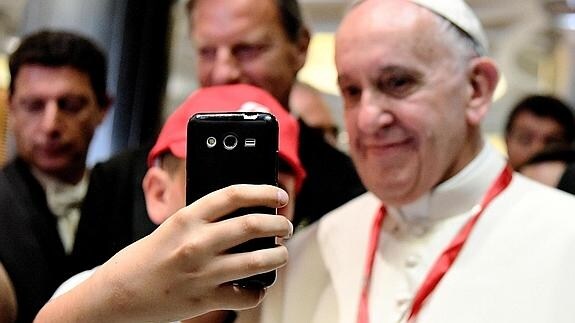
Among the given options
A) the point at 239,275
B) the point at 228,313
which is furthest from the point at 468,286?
the point at 239,275

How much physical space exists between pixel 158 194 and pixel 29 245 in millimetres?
331

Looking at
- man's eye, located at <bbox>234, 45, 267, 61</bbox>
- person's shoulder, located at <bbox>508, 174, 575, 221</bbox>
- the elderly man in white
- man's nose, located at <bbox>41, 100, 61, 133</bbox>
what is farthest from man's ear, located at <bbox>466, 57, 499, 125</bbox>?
man's nose, located at <bbox>41, 100, 61, 133</bbox>

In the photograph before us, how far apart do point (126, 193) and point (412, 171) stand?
0.46 metres

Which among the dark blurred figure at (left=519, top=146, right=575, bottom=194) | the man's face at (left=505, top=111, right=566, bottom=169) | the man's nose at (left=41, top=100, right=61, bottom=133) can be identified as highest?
the man's nose at (left=41, top=100, right=61, bottom=133)

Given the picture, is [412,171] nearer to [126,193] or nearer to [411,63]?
[411,63]

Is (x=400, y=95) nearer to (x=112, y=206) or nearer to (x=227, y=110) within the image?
(x=227, y=110)

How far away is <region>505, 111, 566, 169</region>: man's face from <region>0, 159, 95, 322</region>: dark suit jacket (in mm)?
1249

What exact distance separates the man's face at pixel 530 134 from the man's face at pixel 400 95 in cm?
113

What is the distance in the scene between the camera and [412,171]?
1025 mm

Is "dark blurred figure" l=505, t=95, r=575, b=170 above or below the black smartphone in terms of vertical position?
below

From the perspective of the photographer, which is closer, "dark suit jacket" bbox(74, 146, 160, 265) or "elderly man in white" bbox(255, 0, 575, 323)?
"elderly man in white" bbox(255, 0, 575, 323)

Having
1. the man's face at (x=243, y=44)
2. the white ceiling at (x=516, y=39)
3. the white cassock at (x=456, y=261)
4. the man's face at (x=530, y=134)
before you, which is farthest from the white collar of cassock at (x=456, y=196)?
the white ceiling at (x=516, y=39)

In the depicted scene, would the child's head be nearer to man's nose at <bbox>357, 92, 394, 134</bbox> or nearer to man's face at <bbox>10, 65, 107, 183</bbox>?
man's nose at <bbox>357, 92, 394, 134</bbox>

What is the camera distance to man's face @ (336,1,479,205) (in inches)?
39.6
